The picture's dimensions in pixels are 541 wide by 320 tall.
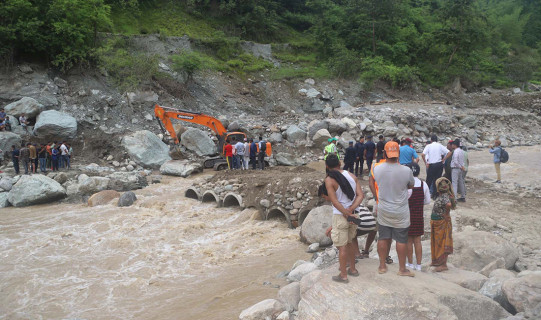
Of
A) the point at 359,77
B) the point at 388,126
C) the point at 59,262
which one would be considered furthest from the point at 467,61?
the point at 59,262

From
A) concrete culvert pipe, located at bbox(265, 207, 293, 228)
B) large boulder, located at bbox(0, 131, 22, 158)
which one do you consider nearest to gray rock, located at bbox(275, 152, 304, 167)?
concrete culvert pipe, located at bbox(265, 207, 293, 228)

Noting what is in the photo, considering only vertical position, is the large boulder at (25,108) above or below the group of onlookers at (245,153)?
above

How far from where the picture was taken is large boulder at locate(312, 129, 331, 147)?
60.6 feet

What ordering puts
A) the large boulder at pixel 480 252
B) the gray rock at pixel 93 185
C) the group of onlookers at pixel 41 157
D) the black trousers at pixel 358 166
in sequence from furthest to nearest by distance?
the group of onlookers at pixel 41 157 → the gray rock at pixel 93 185 → the black trousers at pixel 358 166 → the large boulder at pixel 480 252

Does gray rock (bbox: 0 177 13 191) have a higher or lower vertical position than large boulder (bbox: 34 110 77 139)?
lower

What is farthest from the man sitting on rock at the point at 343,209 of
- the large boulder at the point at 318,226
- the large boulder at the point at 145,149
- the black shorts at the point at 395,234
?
the large boulder at the point at 145,149

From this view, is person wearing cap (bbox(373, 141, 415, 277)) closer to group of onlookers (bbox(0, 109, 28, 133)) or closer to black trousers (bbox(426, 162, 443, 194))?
black trousers (bbox(426, 162, 443, 194))

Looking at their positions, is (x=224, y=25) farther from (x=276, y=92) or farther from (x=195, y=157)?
(x=195, y=157)

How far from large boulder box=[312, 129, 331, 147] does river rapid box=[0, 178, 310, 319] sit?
30.2 ft

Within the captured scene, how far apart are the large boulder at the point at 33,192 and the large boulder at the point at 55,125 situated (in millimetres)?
5650

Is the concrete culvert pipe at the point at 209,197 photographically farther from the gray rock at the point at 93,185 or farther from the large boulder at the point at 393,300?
the large boulder at the point at 393,300

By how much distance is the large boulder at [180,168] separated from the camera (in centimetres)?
1525

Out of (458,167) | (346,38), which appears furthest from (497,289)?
(346,38)

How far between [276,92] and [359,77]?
7.21 meters
